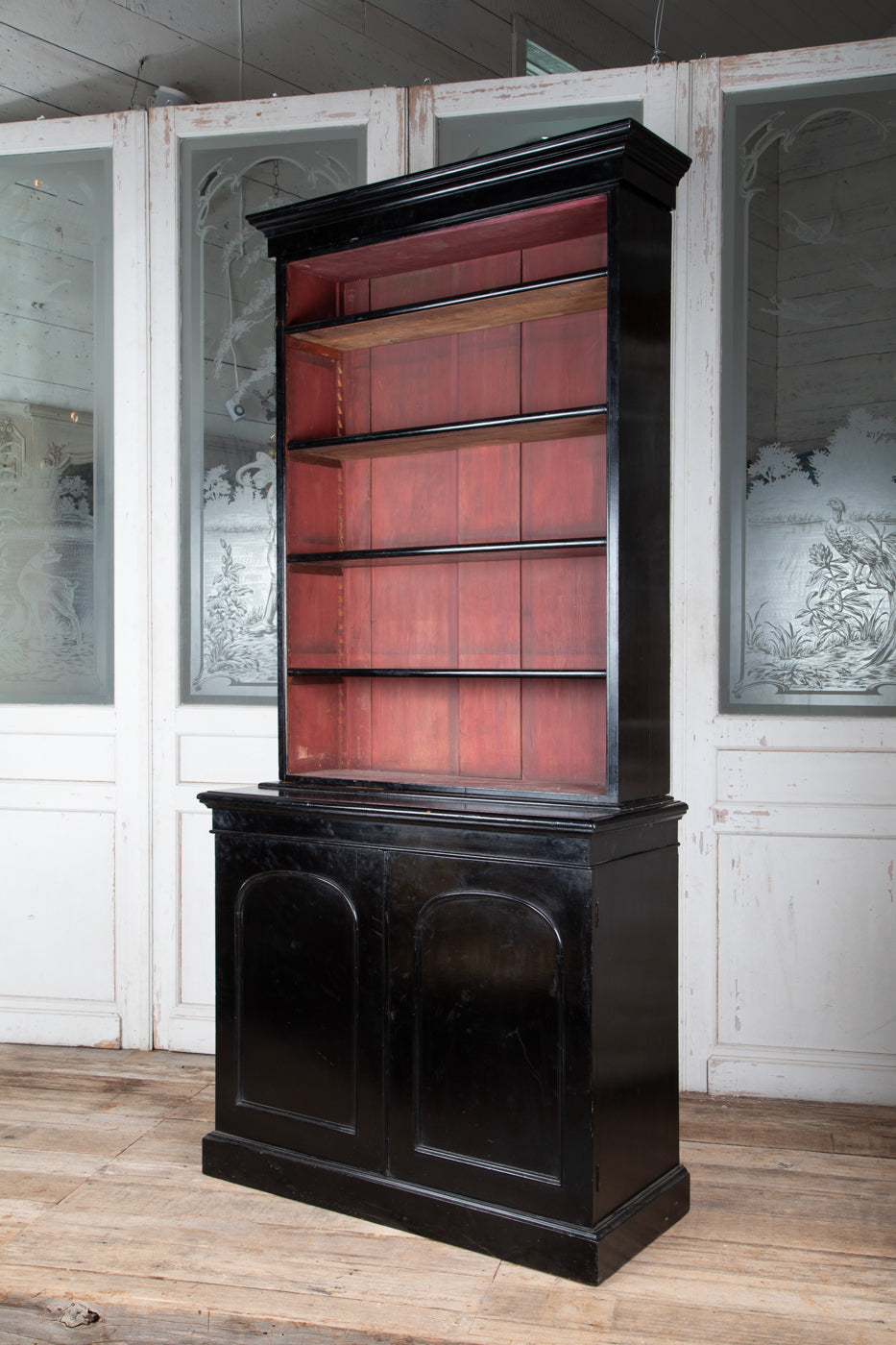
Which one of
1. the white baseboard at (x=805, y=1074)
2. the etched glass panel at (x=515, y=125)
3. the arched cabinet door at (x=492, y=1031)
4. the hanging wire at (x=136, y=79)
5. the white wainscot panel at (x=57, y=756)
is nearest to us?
the arched cabinet door at (x=492, y=1031)

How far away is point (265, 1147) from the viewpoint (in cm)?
293

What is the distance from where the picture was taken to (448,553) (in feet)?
9.77

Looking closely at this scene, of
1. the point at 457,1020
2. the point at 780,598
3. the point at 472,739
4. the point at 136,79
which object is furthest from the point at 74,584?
the point at 780,598

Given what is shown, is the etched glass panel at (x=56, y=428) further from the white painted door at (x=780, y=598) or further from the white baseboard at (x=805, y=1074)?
the white baseboard at (x=805, y=1074)

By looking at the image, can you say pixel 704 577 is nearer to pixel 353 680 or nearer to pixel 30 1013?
pixel 353 680

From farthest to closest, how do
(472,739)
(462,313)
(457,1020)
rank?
(472,739), (462,313), (457,1020)

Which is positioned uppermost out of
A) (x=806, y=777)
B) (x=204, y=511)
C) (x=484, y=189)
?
(x=484, y=189)

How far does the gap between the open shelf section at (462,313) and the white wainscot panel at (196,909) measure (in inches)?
64.8

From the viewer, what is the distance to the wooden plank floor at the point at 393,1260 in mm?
2275

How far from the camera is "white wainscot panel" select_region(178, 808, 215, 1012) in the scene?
3.93 m

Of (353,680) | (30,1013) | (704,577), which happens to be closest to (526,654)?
(353,680)

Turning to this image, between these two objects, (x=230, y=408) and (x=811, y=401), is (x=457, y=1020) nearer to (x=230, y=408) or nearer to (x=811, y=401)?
(x=811, y=401)

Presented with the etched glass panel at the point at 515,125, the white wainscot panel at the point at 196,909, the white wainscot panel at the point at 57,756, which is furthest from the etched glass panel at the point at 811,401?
the white wainscot panel at the point at 57,756

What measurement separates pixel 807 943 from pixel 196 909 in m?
1.96
